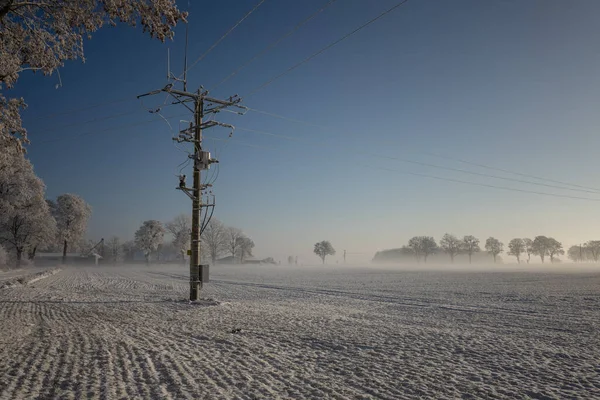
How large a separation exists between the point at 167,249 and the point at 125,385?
162975mm

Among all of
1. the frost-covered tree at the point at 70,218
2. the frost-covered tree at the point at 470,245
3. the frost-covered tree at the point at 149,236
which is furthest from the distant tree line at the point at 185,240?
the frost-covered tree at the point at 470,245

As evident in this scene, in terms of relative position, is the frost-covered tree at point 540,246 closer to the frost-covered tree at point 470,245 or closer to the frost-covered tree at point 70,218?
the frost-covered tree at point 470,245

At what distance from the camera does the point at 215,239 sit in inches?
4710

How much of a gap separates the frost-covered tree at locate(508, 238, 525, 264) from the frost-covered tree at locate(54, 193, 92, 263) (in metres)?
179

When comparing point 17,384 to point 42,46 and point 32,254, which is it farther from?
point 32,254

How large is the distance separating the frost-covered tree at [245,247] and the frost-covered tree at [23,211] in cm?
7705

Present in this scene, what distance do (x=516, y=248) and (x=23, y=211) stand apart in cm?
19157

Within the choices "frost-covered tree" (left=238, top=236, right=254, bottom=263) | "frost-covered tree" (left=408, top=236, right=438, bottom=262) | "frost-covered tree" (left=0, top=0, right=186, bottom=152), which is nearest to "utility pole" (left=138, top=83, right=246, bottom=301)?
"frost-covered tree" (left=0, top=0, right=186, bottom=152)

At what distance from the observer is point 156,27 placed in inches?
346

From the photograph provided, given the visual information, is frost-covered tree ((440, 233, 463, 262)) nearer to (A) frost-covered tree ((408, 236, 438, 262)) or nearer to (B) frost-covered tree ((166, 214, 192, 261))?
(A) frost-covered tree ((408, 236, 438, 262))

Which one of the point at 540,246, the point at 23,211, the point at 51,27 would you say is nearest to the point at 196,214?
the point at 51,27

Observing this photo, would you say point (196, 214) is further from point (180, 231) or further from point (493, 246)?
point (493, 246)

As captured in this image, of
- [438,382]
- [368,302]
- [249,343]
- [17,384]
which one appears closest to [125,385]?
[17,384]

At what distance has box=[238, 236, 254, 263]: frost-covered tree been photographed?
13774 centimetres
